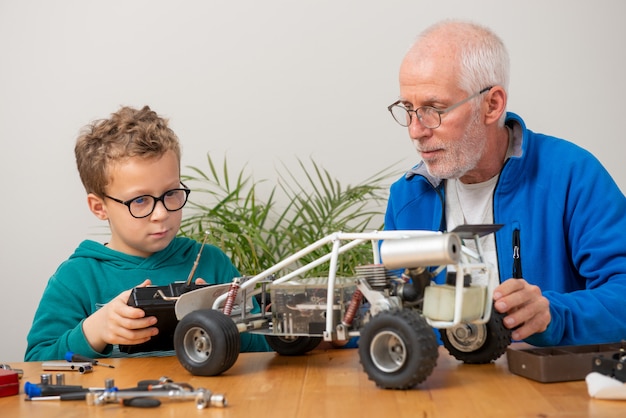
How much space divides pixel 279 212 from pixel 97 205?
1.84 meters

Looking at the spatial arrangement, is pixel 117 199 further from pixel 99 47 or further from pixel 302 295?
pixel 99 47

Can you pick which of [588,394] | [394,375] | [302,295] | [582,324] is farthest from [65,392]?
[582,324]

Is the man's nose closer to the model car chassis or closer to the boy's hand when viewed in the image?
the model car chassis

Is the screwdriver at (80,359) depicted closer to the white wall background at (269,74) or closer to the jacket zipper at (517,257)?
the jacket zipper at (517,257)

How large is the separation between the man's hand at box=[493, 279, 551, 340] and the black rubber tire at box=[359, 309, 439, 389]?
0.27m

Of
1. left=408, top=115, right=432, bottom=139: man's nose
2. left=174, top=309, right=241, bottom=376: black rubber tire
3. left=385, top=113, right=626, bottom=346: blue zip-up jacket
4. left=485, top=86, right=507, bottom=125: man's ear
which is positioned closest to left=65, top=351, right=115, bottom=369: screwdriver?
left=174, top=309, right=241, bottom=376: black rubber tire

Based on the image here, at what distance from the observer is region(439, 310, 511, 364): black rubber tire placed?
6.04 feet

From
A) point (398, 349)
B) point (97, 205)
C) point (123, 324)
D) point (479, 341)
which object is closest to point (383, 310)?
point (398, 349)

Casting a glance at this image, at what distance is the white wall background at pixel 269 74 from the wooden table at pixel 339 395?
2422 millimetres

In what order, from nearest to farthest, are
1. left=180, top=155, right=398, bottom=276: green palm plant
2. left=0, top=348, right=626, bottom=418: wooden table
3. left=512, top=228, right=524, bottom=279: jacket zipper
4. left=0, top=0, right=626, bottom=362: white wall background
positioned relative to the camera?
left=0, top=348, right=626, bottom=418: wooden table → left=512, top=228, right=524, bottom=279: jacket zipper → left=180, top=155, right=398, bottom=276: green palm plant → left=0, top=0, right=626, bottom=362: white wall background

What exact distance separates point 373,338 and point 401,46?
2.86m

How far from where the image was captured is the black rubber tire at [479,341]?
6.04 ft

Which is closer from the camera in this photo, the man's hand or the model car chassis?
the model car chassis

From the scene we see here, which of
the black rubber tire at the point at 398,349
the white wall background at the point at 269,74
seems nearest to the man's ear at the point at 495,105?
the black rubber tire at the point at 398,349
